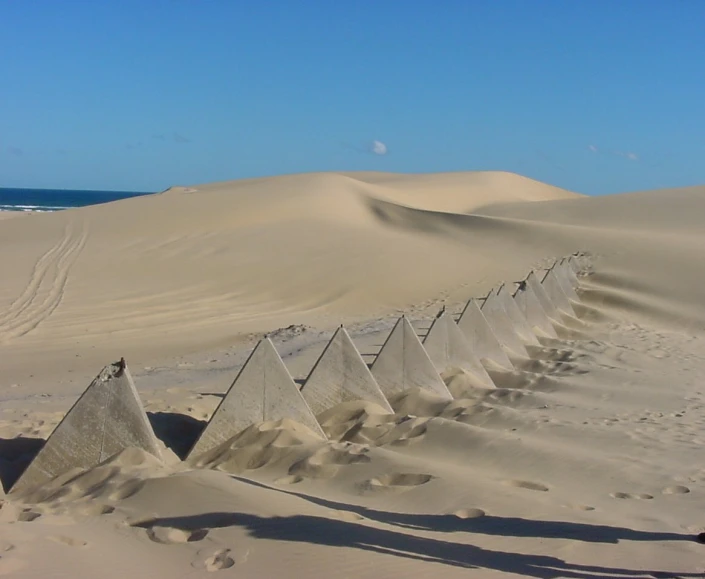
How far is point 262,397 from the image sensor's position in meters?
6.88

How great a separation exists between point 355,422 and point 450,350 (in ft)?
8.16

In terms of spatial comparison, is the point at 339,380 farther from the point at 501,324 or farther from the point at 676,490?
the point at 501,324

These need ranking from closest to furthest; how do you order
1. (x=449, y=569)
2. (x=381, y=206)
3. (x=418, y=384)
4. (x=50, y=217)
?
1. (x=449, y=569)
2. (x=418, y=384)
3. (x=50, y=217)
4. (x=381, y=206)

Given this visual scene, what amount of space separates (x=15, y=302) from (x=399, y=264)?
10154 millimetres

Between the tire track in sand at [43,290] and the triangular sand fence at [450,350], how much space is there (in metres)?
8.25

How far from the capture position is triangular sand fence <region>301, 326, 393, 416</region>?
25.3 feet

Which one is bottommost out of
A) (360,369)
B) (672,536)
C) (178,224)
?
(672,536)

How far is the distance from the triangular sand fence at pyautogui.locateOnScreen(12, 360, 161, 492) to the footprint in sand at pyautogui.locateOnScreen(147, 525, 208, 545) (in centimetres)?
152

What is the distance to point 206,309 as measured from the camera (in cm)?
1778

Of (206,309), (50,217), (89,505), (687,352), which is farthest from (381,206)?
(89,505)

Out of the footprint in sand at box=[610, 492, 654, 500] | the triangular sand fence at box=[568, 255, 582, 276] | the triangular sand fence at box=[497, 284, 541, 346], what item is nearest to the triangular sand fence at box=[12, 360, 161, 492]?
the footprint in sand at box=[610, 492, 654, 500]

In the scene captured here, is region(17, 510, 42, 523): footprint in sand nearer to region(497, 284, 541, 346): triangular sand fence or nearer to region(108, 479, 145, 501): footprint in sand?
region(108, 479, 145, 501): footprint in sand

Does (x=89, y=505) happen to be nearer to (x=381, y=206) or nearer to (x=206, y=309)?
(x=206, y=309)

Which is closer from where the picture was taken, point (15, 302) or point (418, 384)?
point (418, 384)
